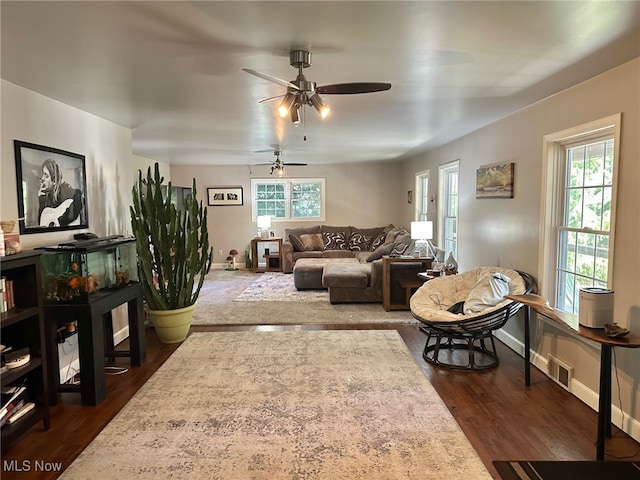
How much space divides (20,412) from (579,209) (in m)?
4.00

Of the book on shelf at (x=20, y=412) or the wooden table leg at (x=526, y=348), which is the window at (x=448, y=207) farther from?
the book on shelf at (x=20, y=412)

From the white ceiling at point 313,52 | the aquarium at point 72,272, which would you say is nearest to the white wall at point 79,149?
the white ceiling at point 313,52

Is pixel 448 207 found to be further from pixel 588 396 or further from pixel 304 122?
pixel 588 396

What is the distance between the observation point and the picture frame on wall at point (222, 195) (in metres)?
8.58

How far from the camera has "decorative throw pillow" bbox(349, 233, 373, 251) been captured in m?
8.08

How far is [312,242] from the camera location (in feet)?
26.3

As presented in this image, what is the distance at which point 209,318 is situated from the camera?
4.86 m

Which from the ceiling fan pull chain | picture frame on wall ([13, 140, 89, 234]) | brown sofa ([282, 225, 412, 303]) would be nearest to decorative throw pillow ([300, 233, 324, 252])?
brown sofa ([282, 225, 412, 303])

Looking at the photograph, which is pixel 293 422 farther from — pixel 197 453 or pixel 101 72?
pixel 101 72

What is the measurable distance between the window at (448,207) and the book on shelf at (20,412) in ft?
15.5

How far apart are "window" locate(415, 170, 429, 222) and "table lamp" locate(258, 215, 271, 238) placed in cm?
305

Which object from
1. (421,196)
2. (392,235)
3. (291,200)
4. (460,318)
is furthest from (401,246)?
(291,200)

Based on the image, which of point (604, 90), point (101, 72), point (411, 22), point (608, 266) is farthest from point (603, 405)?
point (101, 72)

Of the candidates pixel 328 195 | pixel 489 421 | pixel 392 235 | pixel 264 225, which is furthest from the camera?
pixel 328 195
